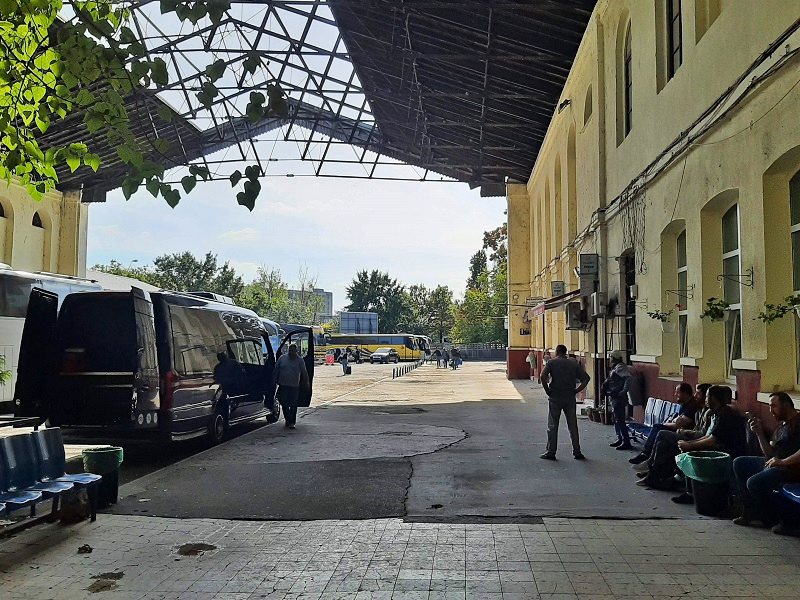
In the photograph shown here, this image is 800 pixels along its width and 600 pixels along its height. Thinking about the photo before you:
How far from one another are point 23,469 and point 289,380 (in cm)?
750

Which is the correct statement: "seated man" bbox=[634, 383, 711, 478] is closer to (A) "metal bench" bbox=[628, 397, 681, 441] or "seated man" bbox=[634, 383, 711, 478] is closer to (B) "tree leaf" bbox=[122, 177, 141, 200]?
(A) "metal bench" bbox=[628, 397, 681, 441]

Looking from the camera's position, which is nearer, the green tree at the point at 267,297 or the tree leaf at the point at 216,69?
the tree leaf at the point at 216,69

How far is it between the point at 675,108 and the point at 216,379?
8171 millimetres

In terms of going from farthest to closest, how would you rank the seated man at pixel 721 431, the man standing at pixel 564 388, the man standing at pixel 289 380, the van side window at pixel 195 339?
the man standing at pixel 289 380, the van side window at pixel 195 339, the man standing at pixel 564 388, the seated man at pixel 721 431

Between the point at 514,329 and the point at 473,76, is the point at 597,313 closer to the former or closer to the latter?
the point at 473,76

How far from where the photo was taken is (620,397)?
11.4 m

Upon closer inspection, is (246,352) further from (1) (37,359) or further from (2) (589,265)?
(2) (589,265)

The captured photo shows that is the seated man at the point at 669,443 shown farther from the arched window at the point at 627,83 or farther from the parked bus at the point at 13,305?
the parked bus at the point at 13,305

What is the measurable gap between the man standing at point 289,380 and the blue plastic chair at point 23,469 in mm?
7276

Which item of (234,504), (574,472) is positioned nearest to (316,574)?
(234,504)

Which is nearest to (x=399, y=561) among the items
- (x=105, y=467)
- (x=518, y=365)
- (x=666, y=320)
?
(x=105, y=467)

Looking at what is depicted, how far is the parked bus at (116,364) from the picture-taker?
373 inches

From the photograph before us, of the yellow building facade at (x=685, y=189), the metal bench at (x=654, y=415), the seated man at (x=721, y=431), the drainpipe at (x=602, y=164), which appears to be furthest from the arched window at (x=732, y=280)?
the drainpipe at (x=602, y=164)

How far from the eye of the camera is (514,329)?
31078mm
